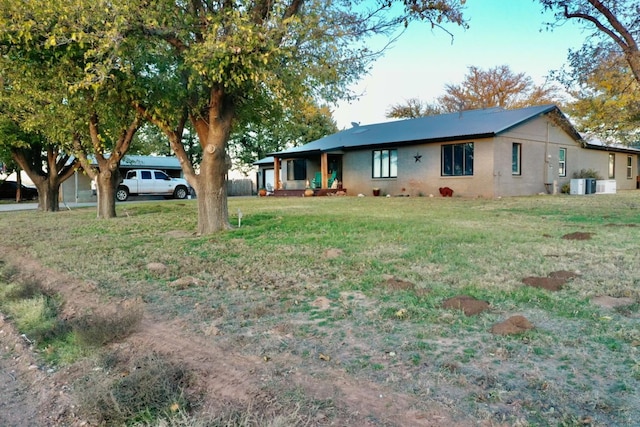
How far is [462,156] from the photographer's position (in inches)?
773

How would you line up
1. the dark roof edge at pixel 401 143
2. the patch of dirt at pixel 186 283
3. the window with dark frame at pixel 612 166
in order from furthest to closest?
the window with dark frame at pixel 612 166, the dark roof edge at pixel 401 143, the patch of dirt at pixel 186 283

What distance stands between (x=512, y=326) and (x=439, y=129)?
61.1ft

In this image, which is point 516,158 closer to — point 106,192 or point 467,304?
point 106,192

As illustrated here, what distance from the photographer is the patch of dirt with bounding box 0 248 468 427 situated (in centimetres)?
239

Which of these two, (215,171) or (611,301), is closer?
(611,301)

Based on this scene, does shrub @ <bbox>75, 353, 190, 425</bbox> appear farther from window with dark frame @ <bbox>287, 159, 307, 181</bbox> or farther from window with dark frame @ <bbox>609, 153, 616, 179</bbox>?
window with dark frame @ <bbox>609, 153, 616, 179</bbox>

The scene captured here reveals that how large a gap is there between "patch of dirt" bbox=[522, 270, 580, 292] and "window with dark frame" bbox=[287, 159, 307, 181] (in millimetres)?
22427

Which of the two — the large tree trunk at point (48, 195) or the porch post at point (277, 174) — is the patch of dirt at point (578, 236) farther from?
the porch post at point (277, 174)

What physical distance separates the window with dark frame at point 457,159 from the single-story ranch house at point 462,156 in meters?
0.04

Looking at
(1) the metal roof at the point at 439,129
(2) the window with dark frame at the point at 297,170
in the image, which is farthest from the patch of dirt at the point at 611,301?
(2) the window with dark frame at the point at 297,170

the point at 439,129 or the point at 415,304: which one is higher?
the point at 439,129

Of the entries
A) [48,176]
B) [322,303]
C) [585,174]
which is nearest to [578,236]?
[322,303]

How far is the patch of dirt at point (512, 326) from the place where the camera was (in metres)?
3.35

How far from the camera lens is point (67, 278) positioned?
5.63m
